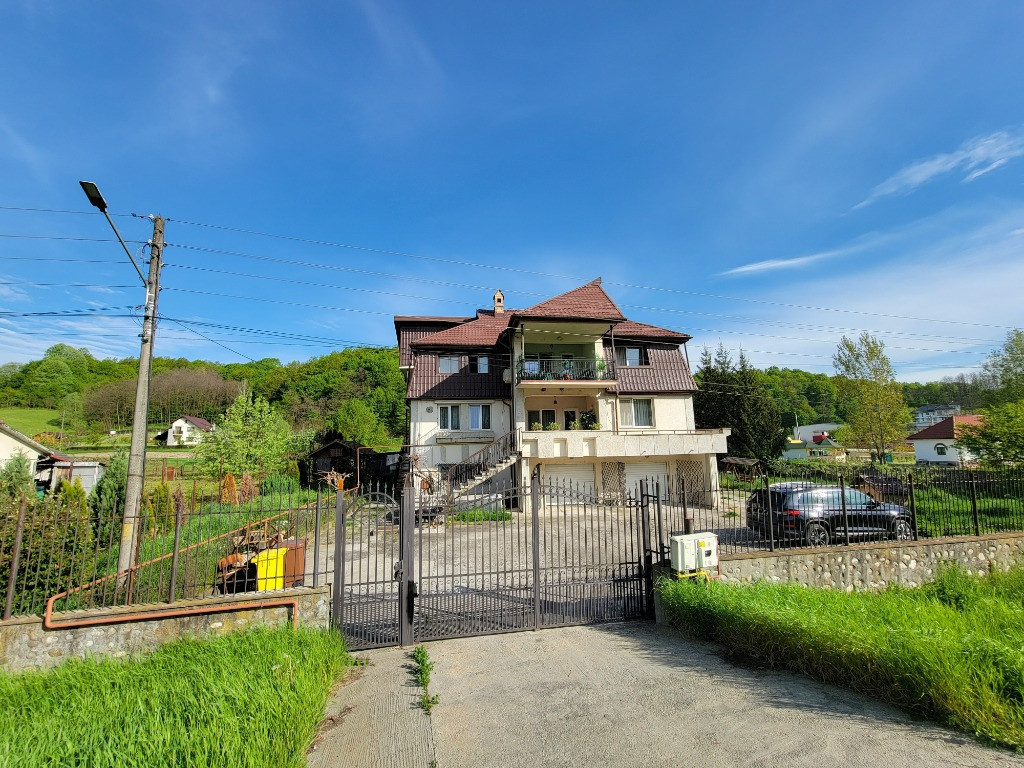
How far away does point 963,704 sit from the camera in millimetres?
4031

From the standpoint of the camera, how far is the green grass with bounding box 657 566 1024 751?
4.09 meters

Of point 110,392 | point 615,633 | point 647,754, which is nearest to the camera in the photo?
point 647,754

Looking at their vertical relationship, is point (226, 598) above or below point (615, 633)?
above

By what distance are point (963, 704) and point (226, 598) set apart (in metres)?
7.93

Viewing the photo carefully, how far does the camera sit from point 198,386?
6450 centimetres

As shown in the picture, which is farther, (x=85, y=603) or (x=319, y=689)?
(x=85, y=603)

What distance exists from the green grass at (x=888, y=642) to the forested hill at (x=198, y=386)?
48685 mm

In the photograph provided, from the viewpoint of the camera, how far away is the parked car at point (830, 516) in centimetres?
952

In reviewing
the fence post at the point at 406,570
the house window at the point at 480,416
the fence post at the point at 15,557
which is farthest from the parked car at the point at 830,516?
the house window at the point at 480,416

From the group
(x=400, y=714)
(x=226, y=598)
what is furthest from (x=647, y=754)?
(x=226, y=598)

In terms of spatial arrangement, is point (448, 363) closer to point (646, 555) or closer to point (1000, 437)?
point (646, 555)

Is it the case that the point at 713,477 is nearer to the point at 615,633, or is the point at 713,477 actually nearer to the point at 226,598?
the point at 615,633

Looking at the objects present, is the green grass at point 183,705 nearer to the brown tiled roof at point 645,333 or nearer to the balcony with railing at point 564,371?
the balcony with railing at point 564,371

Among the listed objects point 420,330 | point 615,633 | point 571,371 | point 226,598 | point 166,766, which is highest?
point 420,330
